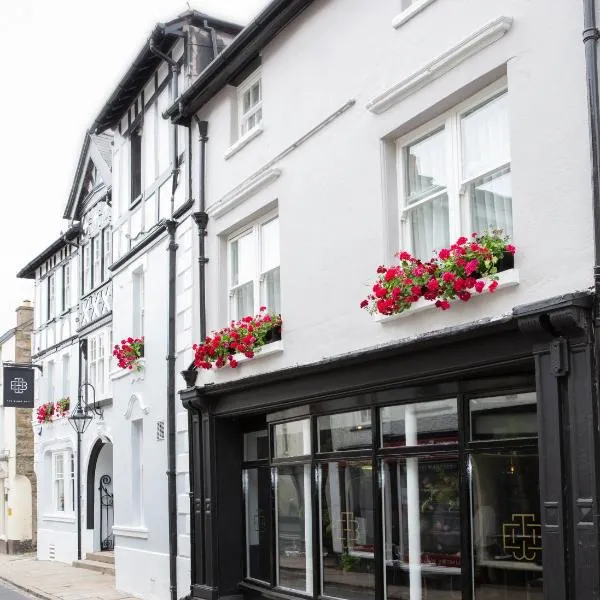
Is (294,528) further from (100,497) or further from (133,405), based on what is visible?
(100,497)

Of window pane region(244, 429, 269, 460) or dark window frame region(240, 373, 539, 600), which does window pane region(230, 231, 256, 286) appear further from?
window pane region(244, 429, 269, 460)

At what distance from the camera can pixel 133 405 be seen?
57.2 feet

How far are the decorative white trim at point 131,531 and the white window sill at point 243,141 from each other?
6.71m

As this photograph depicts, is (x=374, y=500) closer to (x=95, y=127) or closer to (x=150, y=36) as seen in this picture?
(x=150, y=36)

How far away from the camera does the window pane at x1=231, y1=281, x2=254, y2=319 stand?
44.3 feet

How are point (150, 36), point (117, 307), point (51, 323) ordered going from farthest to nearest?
point (51, 323) < point (117, 307) < point (150, 36)

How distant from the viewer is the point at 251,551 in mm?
13727

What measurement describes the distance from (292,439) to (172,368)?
3.48 m

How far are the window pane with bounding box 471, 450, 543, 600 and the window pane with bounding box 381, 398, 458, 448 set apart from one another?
536 millimetres

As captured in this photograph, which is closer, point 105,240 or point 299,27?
point 299,27

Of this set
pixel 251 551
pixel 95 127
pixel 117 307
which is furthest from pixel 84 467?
pixel 251 551

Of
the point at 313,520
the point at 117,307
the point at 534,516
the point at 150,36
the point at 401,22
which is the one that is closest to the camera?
the point at 534,516

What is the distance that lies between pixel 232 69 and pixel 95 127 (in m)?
6.50

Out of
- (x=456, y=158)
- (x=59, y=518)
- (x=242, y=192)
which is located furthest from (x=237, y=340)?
(x=59, y=518)
